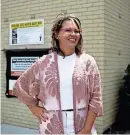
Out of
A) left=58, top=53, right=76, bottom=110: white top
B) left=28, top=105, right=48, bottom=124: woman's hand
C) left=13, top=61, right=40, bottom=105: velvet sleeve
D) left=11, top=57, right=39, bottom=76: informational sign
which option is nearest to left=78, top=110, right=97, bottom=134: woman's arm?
left=58, top=53, right=76, bottom=110: white top

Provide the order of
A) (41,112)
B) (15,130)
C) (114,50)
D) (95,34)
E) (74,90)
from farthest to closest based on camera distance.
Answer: (15,130) → (114,50) → (95,34) → (41,112) → (74,90)

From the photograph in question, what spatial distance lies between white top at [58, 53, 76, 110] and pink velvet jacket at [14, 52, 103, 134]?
2cm

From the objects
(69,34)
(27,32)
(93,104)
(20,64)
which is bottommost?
(93,104)

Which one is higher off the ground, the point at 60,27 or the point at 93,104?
the point at 60,27

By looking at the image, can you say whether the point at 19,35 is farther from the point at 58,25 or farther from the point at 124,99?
the point at 58,25

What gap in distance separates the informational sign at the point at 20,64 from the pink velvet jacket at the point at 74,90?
318 centimetres

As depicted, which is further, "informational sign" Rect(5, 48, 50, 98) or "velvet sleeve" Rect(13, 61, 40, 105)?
"informational sign" Rect(5, 48, 50, 98)

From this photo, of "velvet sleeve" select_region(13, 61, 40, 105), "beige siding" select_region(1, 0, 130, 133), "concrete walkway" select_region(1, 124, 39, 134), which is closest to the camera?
"velvet sleeve" select_region(13, 61, 40, 105)

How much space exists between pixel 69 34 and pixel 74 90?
0.42m

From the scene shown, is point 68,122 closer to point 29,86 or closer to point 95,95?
point 95,95

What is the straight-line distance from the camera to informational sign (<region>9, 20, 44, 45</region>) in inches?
201

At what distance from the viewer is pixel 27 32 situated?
17.3 feet

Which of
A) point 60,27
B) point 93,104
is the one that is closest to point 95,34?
point 60,27

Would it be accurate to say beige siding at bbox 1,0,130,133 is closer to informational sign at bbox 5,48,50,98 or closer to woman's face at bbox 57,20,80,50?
informational sign at bbox 5,48,50,98
